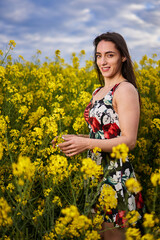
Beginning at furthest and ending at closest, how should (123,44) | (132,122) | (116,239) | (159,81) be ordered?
(159,81) → (123,44) → (116,239) → (132,122)

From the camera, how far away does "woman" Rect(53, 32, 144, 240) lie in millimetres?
1674

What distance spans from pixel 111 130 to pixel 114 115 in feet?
0.38

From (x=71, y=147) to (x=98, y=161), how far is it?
1.12 feet

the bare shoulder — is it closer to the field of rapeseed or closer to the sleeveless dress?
the sleeveless dress

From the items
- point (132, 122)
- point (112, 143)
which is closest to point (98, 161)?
point (112, 143)

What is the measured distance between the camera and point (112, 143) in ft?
5.45

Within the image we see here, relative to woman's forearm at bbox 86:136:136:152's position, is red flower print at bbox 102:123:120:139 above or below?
above

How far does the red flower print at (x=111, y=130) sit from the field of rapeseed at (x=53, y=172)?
20 cm

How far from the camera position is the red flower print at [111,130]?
1.88m

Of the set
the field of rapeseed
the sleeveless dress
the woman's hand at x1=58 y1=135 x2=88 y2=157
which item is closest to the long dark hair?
the sleeveless dress

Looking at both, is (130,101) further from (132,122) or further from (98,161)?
(98,161)

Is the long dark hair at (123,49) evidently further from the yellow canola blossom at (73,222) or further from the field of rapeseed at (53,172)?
the yellow canola blossom at (73,222)

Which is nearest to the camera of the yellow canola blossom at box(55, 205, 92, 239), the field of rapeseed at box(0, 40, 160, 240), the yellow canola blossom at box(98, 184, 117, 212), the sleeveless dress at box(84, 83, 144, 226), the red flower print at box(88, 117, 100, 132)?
the yellow canola blossom at box(55, 205, 92, 239)

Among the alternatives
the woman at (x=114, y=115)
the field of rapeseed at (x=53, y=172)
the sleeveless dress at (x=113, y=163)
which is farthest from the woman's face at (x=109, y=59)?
the field of rapeseed at (x=53, y=172)
